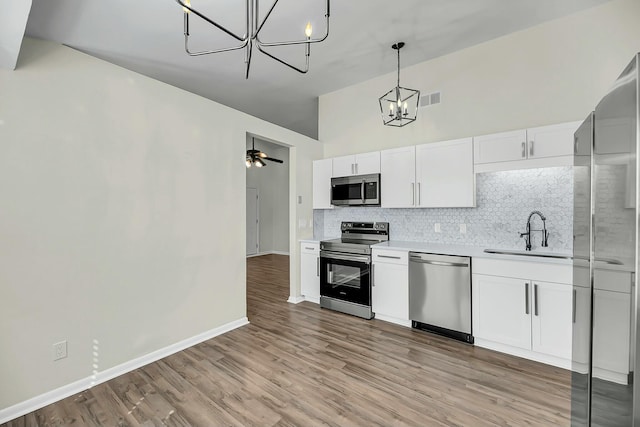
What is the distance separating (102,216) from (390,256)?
2949 millimetres

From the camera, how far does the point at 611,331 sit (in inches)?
34.7

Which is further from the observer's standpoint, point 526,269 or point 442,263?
point 442,263

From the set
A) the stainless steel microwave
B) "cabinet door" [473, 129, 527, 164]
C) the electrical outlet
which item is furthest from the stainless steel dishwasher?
the electrical outlet

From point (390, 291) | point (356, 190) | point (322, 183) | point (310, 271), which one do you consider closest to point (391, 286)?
point (390, 291)

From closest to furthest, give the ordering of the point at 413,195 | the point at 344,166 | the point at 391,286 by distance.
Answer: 1. the point at 391,286
2. the point at 413,195
3. the point at 344,166

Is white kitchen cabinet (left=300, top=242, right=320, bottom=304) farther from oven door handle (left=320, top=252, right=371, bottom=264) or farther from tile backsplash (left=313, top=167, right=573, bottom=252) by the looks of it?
tile backsplash (left=313, top=167, right=573, bottom=252)

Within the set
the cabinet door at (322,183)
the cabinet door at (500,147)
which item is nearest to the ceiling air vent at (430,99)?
the cabinet door at (500,147)

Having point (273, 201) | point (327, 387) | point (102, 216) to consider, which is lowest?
point (327, 387)

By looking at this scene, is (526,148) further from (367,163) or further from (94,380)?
(94,380)

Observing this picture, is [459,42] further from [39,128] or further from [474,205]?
[39,128]

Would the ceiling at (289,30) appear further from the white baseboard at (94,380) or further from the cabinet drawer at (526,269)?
the white baseboard at (94,380)

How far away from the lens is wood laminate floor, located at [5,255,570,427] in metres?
1.92

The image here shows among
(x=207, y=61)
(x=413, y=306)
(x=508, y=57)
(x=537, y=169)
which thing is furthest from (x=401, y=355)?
(x=207, y=61)

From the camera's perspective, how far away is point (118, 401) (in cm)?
211
